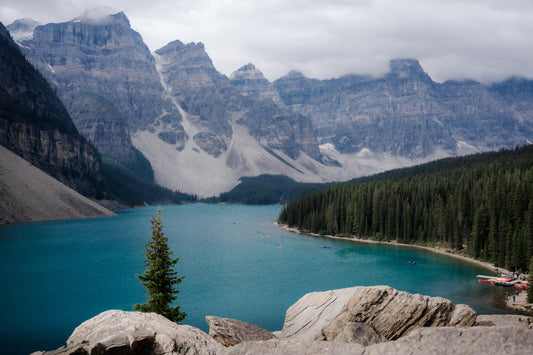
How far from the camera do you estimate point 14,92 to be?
15150cm

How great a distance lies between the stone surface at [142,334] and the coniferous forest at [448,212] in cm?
5721

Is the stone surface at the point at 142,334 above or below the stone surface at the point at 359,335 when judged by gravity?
below

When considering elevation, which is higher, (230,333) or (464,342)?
(464,342)

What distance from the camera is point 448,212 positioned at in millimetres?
79812

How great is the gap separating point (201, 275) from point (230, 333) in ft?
134

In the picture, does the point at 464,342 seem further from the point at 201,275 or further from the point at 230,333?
the point at 201,275

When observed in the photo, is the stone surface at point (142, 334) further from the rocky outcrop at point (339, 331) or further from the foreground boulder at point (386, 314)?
the foreground boulder at point (386, 314)

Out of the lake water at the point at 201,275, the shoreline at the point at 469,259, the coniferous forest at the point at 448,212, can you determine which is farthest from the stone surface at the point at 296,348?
the coniferous forest at the point at 448,212

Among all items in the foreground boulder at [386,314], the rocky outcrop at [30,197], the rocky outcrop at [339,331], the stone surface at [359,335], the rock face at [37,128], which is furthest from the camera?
the rock face at [37,128]

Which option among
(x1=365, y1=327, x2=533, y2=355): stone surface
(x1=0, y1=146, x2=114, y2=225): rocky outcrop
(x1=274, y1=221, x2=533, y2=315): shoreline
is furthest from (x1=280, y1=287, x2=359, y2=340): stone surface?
(x1=0, y1=146, x2=114, y2=225): rocky outcrop

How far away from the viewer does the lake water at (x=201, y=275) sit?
118ft

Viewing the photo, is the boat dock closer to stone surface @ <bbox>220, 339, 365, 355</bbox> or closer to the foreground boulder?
the foreground boulder

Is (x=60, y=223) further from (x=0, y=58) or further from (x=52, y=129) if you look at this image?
(x=0, y=58)

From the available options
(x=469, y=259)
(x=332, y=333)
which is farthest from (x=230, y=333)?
(x=469, y=259)
